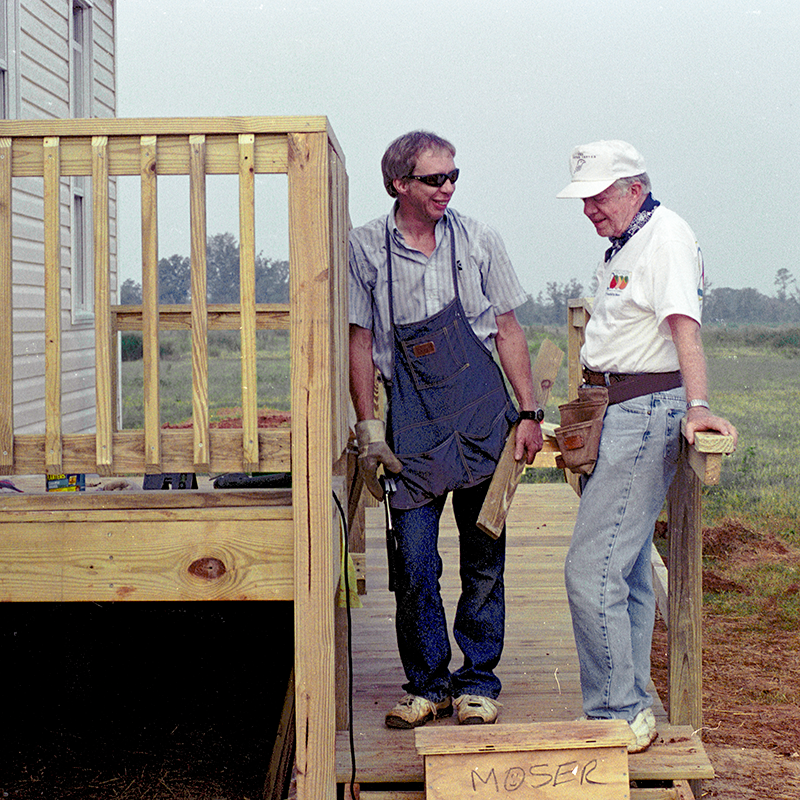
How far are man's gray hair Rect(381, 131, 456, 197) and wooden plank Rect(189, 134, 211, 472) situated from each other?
27.5 inches

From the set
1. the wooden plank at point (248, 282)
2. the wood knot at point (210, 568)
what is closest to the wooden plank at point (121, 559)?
the wood knot at point (210, 568)

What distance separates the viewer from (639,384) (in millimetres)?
2717

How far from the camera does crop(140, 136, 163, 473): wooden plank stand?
239 cm

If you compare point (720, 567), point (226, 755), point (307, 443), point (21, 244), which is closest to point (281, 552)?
point (307, 443)

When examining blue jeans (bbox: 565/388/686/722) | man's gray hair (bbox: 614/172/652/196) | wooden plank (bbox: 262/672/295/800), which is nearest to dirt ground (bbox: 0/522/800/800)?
wooden plank (bbox: 262/672/295/800)

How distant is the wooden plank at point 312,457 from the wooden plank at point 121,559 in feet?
0.42

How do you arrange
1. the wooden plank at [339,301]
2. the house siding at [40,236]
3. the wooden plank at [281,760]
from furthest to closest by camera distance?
the house siding at [40,236] < the wooden plank at [281,760] < the wooden plank at [339,301]

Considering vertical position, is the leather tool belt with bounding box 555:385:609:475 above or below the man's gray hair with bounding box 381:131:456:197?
below

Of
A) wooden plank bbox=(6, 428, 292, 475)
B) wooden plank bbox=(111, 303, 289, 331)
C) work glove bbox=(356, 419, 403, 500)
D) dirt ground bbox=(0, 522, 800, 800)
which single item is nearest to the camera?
wooden plank bbox=(6, 428, 292, 475)

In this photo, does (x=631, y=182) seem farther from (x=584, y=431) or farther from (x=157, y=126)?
(x=157, y=126)

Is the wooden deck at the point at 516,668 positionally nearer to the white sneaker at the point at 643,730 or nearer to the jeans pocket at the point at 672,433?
the white sneaker at the point at 643,730

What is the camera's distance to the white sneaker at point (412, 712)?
3.05 metres

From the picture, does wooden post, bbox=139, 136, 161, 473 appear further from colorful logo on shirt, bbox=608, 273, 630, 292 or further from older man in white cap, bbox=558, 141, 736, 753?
colorful logo on shirt, bbox=608, 273, 630, 292

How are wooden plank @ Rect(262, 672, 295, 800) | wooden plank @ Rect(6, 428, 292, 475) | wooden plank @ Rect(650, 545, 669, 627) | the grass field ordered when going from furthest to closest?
1. the grass field
2. wooden plank @ Rect(650, 545, 669, 627)
3. wooden plank @ Rect(262, 672, 295, 800)
4. wooden plank @ Rect(6, 428, 292, 475)
